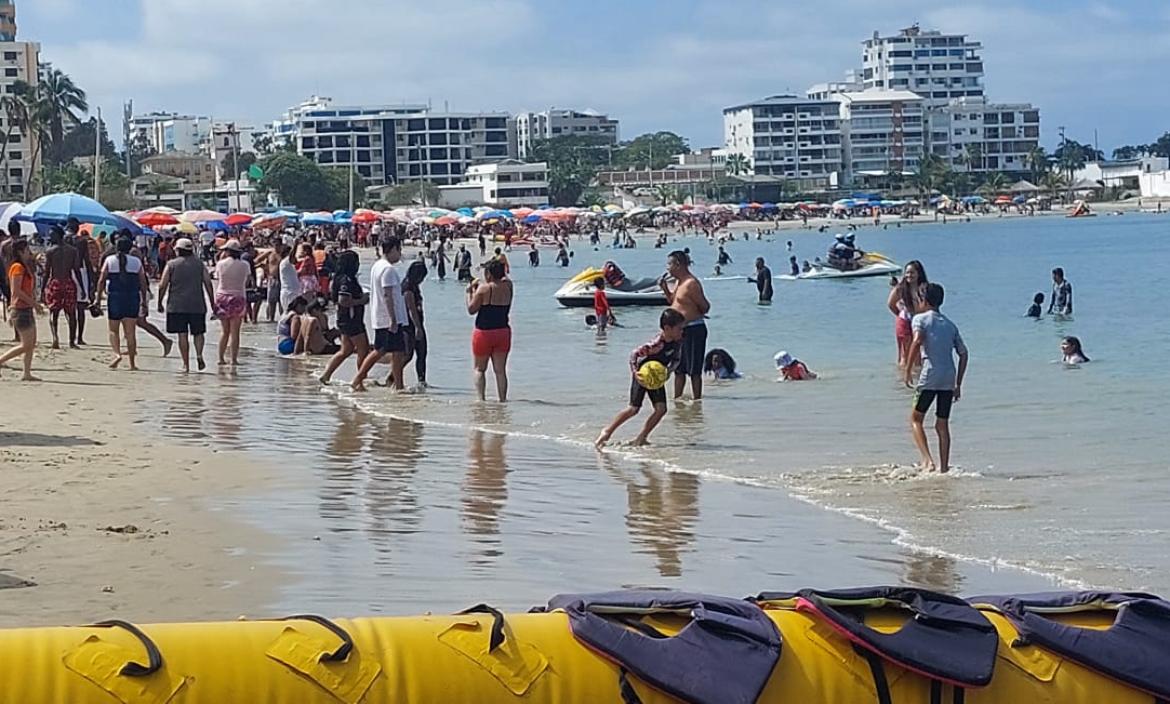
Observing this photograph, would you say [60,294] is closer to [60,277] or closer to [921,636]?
[60,277]

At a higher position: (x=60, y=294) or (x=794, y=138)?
(x=794, y=138)

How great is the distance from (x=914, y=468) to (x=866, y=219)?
13431 cm

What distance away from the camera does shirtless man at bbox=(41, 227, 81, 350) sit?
17.0 m

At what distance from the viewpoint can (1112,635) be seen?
3730 millimetres

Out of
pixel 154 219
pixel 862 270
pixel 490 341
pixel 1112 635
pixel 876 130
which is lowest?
pixel 1112 635

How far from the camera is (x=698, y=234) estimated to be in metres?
114

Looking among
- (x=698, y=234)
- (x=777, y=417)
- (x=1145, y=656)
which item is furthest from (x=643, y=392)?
(x=698, y=234)

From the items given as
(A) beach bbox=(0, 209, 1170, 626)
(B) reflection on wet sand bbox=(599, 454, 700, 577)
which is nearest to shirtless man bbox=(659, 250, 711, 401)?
(A) beach bbox=(0, 209, 1170, 626)

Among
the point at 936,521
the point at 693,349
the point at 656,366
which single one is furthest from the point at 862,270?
the point at 936,521

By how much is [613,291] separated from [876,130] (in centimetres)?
15257

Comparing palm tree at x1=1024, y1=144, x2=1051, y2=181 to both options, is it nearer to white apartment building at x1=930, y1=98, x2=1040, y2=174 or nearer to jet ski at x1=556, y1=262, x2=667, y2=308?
white apartment building at x1=930, y1=98, x2=1040, y2=174

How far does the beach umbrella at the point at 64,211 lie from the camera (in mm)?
25766

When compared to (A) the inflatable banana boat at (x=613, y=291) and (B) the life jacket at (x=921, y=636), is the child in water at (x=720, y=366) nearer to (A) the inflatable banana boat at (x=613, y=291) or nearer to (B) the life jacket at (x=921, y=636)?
(B) the life jacket at (x=921, y=636)

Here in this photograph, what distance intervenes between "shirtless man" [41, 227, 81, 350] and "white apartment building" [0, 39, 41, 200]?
91.6 metres
